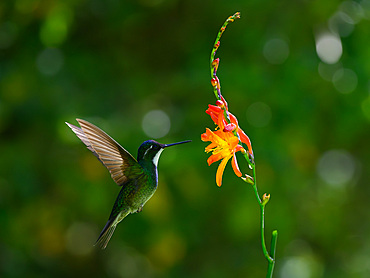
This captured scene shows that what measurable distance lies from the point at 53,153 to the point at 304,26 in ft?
5.53

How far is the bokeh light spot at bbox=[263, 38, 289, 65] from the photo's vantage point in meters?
3.40

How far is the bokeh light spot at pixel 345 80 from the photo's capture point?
330cm

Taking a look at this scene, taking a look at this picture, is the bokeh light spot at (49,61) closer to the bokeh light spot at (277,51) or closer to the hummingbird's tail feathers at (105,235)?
the bokeh light spot at (277,51)

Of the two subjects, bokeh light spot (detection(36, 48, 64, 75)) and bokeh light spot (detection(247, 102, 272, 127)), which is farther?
bokeh light spot (detection(36, 48, 64, 75))

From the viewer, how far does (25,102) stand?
11.3 feet

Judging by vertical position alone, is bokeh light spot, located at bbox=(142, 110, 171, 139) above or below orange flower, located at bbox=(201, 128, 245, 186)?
below

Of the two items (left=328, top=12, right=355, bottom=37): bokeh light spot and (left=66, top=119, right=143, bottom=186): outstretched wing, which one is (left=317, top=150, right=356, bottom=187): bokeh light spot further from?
(left=66, top=119, right=143, bottom=186): outstretched wing

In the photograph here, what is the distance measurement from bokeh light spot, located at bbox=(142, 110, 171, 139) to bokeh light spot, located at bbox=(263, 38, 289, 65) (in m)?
0.70

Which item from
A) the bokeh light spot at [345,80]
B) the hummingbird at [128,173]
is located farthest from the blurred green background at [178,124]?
the hummingbird at [128,173]

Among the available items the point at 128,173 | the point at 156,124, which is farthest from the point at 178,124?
the point at 128,173

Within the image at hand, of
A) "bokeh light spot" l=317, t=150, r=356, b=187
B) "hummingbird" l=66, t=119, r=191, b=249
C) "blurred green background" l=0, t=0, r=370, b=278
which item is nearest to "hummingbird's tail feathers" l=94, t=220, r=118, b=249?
"hummingbird" l=66, t=119, r=191, b=249

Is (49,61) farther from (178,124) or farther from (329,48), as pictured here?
(329,48)

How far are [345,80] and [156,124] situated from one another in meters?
1.10

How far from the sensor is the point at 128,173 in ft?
3.93
